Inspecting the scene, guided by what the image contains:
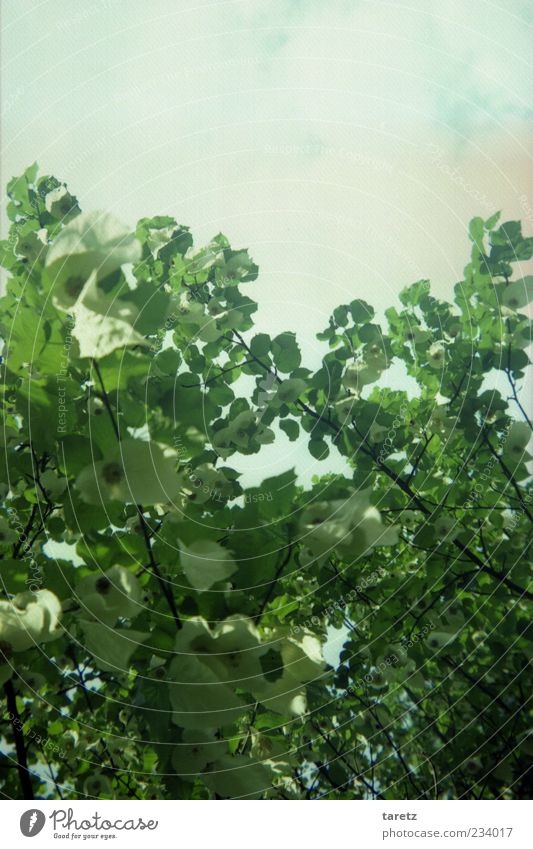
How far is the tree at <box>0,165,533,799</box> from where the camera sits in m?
0.52

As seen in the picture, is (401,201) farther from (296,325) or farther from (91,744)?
(91,744)

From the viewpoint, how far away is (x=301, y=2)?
835 millimetres

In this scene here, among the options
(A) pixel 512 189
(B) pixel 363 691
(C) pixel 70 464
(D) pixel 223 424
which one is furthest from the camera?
(A) pixel 512 189

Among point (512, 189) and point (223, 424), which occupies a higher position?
point (512, 189)

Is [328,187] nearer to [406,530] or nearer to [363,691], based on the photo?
[406,530]

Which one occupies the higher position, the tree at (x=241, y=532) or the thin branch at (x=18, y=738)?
the tree at (x=241, y=532)

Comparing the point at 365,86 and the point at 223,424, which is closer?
the point at 223,424

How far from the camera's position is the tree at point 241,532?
520 mm

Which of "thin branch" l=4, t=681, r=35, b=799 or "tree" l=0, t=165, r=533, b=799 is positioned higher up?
"tree" l=0, t=165, r=533, b=799

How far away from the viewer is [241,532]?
0.54 metres

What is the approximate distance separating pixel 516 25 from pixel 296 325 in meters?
0.49

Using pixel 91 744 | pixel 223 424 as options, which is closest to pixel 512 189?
pixel 223 424

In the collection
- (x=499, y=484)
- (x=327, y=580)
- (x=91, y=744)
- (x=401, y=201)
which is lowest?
(x=91, y=744)

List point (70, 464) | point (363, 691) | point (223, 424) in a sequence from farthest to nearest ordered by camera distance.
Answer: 1. point (363, 691)
2. point (223, 424)
3. point (70, 464)
